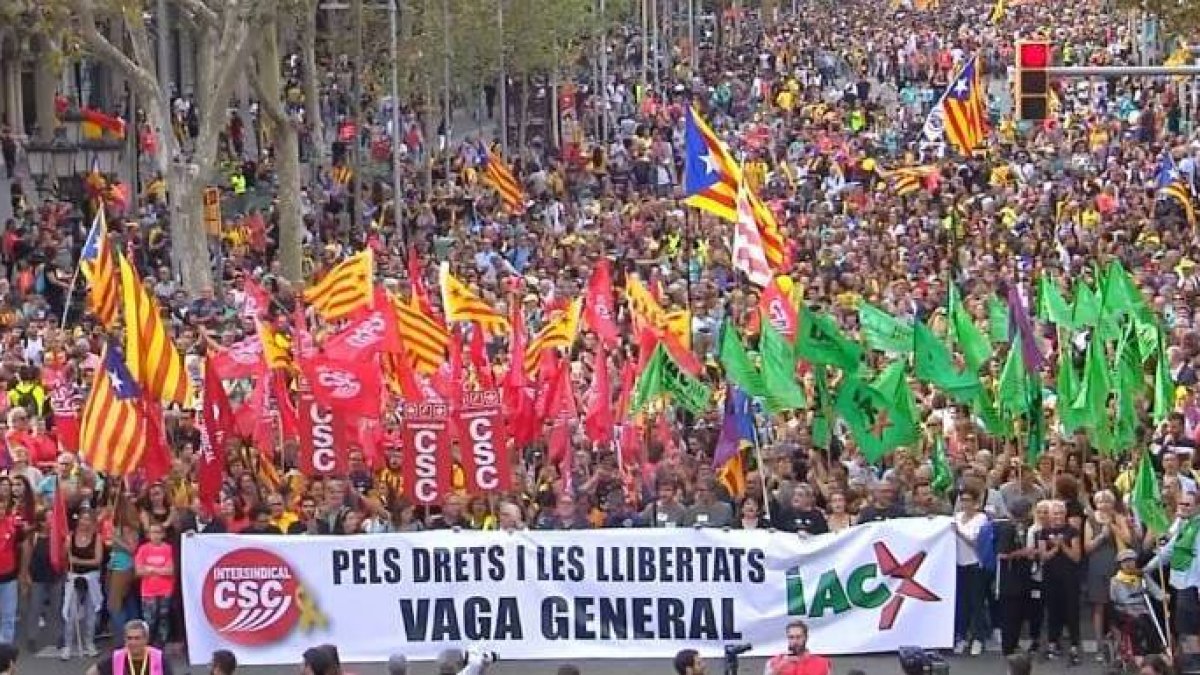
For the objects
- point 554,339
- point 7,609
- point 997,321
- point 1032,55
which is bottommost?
point 7,609

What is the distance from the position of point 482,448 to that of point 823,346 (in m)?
3.34

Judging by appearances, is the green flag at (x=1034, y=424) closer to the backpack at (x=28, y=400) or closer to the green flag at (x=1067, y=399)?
the green flag at (x=1067, y=399)

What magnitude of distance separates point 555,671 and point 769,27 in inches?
3162

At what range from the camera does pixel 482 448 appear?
19109 millimetres

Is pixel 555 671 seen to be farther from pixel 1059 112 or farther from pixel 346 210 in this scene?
pixel 1059 112

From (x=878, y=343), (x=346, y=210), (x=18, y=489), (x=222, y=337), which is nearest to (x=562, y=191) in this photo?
(x=346, y=210)

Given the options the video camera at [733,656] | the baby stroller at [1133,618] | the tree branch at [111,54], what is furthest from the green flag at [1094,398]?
the tree branch at [111,54]

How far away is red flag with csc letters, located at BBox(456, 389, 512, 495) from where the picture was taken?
19.1 m

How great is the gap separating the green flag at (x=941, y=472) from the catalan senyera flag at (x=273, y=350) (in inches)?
190

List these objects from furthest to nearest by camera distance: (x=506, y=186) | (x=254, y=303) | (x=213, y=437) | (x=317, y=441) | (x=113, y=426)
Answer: (x=506, y=186) < (x=254, y=303) < (x=317, y=441) < (x=213, y=437) < (x=113, y=426)

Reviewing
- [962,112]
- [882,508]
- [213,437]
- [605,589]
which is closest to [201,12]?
[962,112]

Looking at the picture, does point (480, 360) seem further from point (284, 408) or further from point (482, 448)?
point (482, 448)

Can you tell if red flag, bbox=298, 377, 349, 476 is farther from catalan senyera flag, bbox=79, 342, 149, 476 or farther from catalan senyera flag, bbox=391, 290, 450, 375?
catalan senyera flag, bbox=391, 290, 450, 375

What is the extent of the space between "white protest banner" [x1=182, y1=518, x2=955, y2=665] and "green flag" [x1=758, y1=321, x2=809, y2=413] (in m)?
2.64
